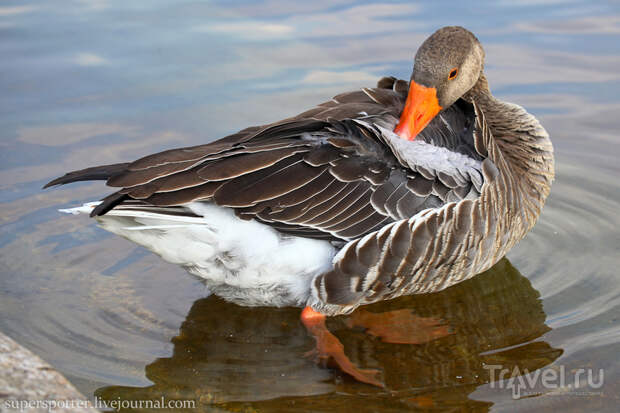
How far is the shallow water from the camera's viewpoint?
436 centimetres

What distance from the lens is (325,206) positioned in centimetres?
455

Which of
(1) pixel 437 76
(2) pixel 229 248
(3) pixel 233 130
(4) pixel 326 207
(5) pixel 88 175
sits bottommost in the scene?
(2) pixel 229 248

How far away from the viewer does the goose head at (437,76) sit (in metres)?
4.92

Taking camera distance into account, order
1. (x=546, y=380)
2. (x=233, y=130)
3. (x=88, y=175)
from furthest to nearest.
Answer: (x=233, y=130) < (x=88, y=175) < (x=546, y=380)

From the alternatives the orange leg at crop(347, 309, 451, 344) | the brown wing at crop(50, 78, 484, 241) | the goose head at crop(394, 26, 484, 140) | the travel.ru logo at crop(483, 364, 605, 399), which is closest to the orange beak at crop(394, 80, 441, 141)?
the goose head at crop(394, 26, 484, 140)

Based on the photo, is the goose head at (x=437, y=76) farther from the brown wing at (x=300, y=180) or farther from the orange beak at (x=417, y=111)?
the brown wing at (x=300, y=180)

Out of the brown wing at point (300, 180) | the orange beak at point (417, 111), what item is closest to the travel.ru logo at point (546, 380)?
the brown wing at point (300, 180)

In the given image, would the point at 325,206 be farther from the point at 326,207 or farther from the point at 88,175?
the point at 88,175

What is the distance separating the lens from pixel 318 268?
4605 mm

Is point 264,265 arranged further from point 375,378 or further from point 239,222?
point 375,378

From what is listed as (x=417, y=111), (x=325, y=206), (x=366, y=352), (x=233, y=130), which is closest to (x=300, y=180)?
(x=325, y=206)

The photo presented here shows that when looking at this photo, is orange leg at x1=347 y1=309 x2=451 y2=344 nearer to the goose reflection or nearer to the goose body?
the goose reflection

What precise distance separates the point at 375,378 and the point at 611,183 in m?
3.17

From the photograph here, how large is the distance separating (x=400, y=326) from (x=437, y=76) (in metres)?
1.66
